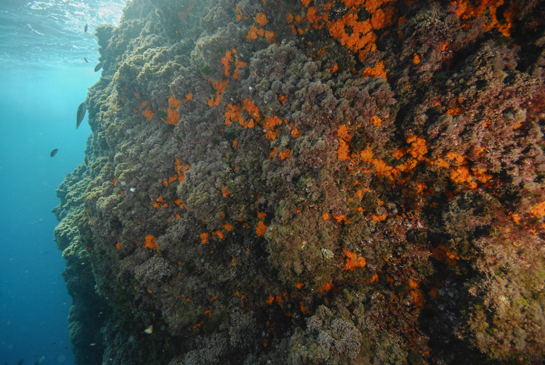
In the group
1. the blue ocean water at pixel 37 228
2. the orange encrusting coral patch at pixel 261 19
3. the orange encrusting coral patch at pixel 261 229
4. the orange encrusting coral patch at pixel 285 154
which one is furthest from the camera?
the blue ocean water at pixel 37 228

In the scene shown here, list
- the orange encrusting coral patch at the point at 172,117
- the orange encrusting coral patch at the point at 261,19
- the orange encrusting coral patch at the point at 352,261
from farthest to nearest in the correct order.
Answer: the orange encrusting coral patch at the point at 172,117, the orange encrusting coral patch at the point at 261,19, the orange encrusting coral patch at the point at 352,261

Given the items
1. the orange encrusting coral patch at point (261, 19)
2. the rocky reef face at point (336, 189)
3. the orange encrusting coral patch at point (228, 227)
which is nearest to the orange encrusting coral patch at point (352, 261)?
the rocky reef face at point (336, 189)

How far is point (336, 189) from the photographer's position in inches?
157

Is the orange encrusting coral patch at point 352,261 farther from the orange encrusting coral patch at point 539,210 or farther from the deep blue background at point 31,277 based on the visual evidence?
the deep blue background at point 31,277

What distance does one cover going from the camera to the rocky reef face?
300cm

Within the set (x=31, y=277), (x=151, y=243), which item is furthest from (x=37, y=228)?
(x=151, y=243)

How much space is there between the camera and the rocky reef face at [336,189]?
3004 millimetres

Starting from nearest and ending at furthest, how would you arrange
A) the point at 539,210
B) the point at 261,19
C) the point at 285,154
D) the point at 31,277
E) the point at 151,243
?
1. the point at 539,210
2. the point at 285,154
3. the point at 261,19
4. the point at 151,243
5. the point at 31,277

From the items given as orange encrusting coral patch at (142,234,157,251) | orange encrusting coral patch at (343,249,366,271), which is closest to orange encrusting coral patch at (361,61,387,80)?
orange encrusting coral patch at (343,249,366,271)

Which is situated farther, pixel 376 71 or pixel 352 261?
pixel 352 261

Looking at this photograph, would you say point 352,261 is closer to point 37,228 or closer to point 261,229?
point 261,229

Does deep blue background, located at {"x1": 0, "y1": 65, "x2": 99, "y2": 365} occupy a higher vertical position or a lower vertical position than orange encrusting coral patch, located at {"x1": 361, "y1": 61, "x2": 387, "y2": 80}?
lower

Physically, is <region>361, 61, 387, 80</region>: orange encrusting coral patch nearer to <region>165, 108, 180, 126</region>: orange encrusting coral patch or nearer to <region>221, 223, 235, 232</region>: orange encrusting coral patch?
<region>221, 223, 235, 232</region>: orange encrusting coral patch

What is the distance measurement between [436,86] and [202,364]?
7.41 m
